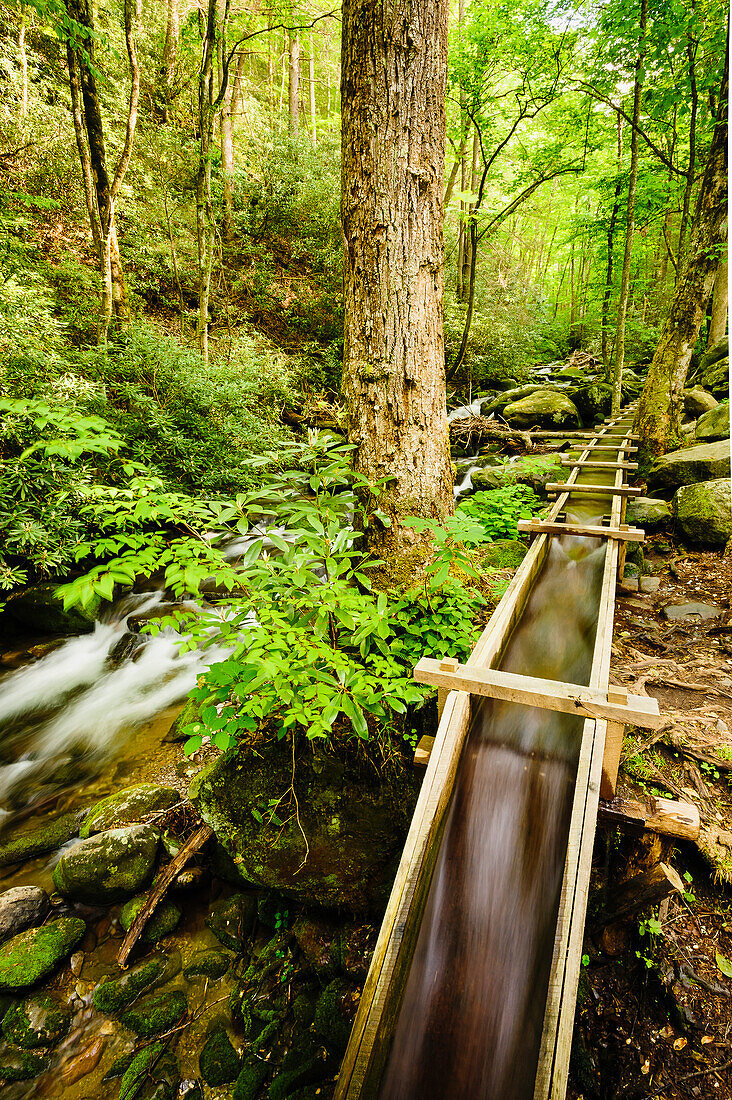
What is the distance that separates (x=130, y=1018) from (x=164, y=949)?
0.34 metres

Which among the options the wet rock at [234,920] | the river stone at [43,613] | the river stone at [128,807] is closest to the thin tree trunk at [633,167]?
the river stone at [43,613]

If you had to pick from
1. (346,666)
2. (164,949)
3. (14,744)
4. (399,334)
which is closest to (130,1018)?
(164,949)

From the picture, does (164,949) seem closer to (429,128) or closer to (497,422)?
(429,128)

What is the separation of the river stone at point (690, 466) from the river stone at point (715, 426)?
516mm

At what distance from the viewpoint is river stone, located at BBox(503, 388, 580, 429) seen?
39.1 feet

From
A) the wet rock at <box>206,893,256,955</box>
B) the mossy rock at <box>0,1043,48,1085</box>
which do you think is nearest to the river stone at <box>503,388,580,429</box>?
the wet rock at <box>206,893,256,955</box>

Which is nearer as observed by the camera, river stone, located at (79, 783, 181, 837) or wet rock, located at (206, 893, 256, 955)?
wet rock, located at (206, 893, 256, 955)

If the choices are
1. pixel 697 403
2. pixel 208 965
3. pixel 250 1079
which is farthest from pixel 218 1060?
pixel 697 403

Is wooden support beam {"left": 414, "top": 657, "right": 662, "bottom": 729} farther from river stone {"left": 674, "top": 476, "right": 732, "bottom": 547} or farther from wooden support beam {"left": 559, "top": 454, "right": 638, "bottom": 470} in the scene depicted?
wooden support beam {"left": 559, "top": 454, "right": 638, "bottom": 470}

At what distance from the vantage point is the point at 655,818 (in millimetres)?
2250

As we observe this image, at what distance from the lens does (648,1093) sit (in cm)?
193

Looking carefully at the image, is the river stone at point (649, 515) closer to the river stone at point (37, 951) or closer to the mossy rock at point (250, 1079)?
the mossy rock at point (250, 1079)

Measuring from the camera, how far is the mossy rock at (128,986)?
2740 mm

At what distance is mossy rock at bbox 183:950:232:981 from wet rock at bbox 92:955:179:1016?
0.32 ft
